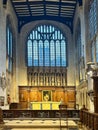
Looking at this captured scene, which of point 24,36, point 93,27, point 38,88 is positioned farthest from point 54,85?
point 93,27

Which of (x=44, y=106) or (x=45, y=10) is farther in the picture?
(x=45, y=10)

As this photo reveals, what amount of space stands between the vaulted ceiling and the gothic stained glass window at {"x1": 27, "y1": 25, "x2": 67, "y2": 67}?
1.40 meters

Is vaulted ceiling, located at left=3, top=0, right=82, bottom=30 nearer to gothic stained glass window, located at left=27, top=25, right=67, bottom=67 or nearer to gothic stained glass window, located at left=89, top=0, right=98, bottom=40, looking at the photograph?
gothic stained glass window, located at left=27, top=25, right=67, bottom=67

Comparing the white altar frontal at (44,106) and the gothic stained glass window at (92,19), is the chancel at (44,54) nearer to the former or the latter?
the white altar frontal at (44,106)

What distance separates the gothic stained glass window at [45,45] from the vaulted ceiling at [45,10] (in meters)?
1.40

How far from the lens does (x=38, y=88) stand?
1483 inches

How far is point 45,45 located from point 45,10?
4638mm

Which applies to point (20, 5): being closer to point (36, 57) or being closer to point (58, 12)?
point (58, 12)

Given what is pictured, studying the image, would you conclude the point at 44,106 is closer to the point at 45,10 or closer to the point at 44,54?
the point at 44,54

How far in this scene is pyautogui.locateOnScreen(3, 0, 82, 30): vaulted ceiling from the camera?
1316 inches

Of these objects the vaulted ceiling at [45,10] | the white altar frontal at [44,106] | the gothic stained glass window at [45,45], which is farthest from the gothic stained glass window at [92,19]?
the gothic stained glass window at [45,45]

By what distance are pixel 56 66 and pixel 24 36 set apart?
17.2ft

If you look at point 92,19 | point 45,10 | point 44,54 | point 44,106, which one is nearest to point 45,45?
point 44,54

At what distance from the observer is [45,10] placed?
120ft
